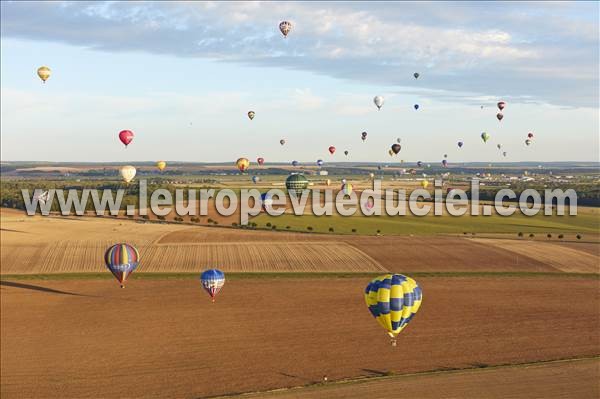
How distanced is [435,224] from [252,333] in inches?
2013

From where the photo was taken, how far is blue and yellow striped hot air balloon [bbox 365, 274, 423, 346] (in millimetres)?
27734

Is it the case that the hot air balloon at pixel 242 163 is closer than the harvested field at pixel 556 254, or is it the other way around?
the harvested field at pixel 556 254

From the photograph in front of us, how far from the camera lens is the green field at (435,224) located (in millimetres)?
75688

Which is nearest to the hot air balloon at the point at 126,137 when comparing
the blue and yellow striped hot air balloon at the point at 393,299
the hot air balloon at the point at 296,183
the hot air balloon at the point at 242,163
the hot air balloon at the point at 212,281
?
the hot air balloon at the point at 296,183

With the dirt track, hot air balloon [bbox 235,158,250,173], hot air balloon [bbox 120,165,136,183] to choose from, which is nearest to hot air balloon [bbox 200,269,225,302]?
the dirt track

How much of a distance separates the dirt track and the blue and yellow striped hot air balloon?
2.28 meters

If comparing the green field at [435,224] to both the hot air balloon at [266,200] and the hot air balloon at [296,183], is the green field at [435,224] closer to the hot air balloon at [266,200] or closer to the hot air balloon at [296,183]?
the hot air balloon at [266,200]

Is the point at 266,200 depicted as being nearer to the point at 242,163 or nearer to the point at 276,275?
the point at 242,163

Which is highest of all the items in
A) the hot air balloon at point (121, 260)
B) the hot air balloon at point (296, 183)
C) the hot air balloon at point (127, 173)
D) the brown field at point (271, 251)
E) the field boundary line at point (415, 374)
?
the hot air balloon at point (127, 173)

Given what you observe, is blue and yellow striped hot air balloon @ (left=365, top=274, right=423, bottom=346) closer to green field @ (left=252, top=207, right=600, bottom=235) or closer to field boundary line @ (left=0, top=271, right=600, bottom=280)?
field boundary line @ (left=0, top=271, right=600, bottom=280)

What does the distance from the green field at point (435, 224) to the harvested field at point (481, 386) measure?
4510 cm

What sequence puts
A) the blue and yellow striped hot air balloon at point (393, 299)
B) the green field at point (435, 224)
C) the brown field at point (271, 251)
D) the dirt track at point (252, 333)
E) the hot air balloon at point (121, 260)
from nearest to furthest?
1. the blue and yellow striped hot air balloon at point (393, 299)
2. the dirt track at point (252, 333)
3. the hot air balloon at point (121, 260)
4. the brown field at point (271, 251)
5. the green field at point (435, 224)

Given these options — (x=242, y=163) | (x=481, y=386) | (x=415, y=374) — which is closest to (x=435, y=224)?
(x=242, y=163)

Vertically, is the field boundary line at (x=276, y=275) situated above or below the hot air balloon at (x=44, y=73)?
below
